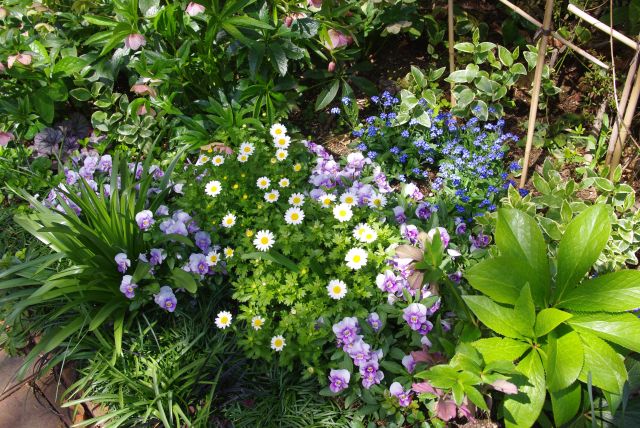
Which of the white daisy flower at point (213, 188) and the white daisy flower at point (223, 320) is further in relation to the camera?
the white daisy flower at point (213, 188)

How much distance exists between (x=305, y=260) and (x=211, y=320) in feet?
1.58

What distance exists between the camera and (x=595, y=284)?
1.70 meters

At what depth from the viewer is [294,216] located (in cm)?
219

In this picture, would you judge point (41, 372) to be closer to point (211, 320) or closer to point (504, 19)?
point (211, 320)

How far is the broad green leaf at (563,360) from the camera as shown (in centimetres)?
157

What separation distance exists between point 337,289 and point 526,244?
2.20ft

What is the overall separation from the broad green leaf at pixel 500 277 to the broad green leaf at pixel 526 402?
0.80 feet

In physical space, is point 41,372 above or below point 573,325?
below

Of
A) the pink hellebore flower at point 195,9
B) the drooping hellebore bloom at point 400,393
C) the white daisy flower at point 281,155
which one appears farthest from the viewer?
the pink hellebore flower at point 195,9

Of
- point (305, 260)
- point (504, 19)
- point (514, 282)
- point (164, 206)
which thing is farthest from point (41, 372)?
point (504, 19)

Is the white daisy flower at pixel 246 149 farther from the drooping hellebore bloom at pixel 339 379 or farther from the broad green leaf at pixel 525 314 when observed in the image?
the broad green leaf at pixel 525 314

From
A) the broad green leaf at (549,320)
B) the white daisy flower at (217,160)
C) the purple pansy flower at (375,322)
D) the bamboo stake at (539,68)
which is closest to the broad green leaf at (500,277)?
the broad green leaf at (549,320)

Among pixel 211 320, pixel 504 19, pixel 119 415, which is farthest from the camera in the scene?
pixel 504 19

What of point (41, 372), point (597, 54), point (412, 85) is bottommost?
point (41, 372)
